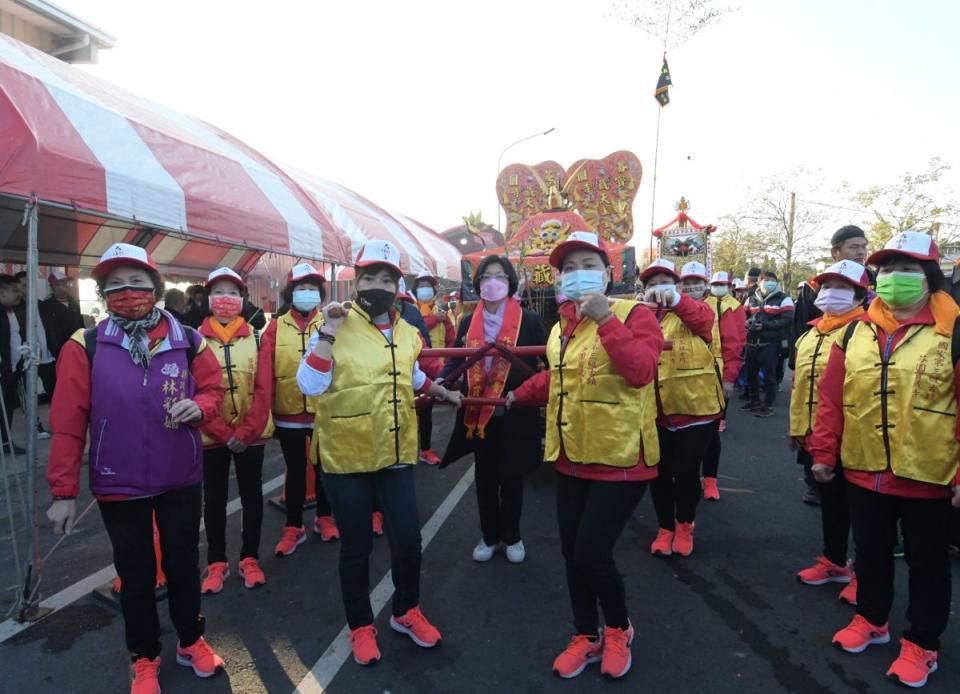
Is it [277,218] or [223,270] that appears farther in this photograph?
[277,218]

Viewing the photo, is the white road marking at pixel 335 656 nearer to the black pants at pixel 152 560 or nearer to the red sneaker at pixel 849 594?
the black pants at pixel 152 560

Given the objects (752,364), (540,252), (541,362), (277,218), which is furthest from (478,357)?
(752,364)

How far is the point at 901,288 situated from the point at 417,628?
2908 millimetres

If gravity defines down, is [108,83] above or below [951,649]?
above

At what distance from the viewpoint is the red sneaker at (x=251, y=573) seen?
138 inches

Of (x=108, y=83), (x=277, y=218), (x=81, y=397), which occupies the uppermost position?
(x=108, y=83)

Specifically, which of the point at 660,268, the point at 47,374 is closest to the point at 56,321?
the point at 47,374

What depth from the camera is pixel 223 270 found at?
3686mm

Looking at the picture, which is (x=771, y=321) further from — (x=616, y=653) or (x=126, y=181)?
(x=126, y=181)

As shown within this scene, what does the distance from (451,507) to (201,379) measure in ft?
8.97

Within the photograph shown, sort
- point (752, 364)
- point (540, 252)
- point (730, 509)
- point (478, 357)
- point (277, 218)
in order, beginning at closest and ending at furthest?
point (478, 357) → point (730, 509) → point (277, 218) → point (540, 252) → point (752, 364)

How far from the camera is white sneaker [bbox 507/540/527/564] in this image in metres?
3.79

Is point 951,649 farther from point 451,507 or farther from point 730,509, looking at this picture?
point 451,507

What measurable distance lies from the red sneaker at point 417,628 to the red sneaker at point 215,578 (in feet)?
4.12
